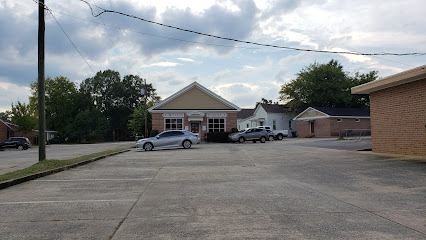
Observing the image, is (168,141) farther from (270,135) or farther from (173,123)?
(270,135)

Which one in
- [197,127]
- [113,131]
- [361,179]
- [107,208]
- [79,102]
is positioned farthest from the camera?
[113,131]

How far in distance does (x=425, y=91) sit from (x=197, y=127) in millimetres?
27144

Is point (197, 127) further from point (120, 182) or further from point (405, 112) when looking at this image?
point (120, 182)

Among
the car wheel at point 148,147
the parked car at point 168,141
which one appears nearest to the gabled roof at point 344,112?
the parked car at point 168,141

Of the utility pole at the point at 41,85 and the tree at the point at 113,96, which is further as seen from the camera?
the tree at the point at 113,96

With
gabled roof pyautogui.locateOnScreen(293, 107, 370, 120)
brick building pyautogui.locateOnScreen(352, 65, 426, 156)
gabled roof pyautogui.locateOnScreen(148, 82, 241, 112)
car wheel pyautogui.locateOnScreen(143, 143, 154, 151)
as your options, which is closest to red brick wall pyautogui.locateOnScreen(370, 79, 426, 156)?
brick building pyautogui.locateOnScreen(352, 65, 426, 156)

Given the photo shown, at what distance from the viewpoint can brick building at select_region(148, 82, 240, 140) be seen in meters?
38.4

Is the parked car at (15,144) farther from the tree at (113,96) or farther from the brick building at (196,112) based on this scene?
the tree at (113,96)

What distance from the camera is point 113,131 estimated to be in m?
85.1

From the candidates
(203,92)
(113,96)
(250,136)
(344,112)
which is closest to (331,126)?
(344,112)

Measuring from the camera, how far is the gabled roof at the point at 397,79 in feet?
44.5

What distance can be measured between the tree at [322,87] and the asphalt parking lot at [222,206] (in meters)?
46.8

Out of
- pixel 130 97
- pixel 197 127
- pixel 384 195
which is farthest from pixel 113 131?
pixel 384 195

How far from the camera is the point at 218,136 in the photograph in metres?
36.8
